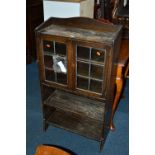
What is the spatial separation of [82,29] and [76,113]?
2.39 feet

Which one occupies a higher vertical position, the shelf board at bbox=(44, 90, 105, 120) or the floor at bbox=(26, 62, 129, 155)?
the shelf board at bbox=(44, 90, 105, 120)

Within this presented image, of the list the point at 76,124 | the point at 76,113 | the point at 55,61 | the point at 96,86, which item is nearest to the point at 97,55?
the point at 96,86

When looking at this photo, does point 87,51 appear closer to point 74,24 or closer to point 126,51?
point 74,24

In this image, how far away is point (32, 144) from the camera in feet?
6.47

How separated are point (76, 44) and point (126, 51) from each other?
0.62 meters

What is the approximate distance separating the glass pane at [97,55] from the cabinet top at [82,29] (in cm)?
8

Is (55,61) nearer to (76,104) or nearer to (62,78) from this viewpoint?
(62,78)

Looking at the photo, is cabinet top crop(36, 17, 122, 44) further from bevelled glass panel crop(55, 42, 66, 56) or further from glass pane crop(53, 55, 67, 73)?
glass pane crop(53, 55, 67, 73)

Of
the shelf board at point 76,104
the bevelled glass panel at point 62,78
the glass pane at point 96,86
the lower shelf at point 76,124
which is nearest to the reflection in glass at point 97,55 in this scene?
the glass pane at point 96,86

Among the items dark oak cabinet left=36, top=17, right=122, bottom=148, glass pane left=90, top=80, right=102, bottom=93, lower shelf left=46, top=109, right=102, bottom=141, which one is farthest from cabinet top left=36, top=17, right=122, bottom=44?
lower shelf left=46, top=109, right=102, bottom=141

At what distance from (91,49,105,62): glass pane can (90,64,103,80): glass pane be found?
57 mm

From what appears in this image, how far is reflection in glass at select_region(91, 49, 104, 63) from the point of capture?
1.48 metres

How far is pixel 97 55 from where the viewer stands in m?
1.50
